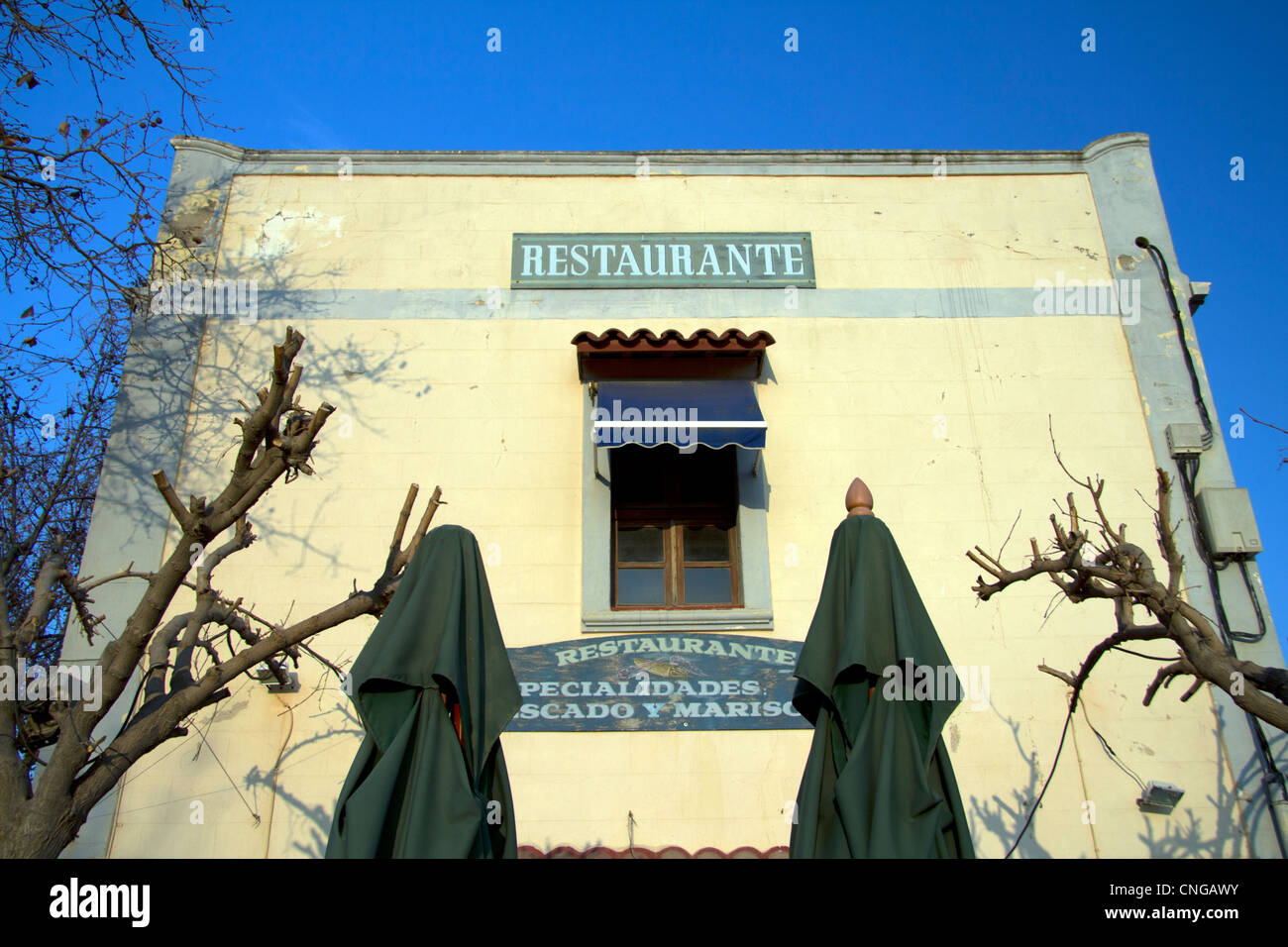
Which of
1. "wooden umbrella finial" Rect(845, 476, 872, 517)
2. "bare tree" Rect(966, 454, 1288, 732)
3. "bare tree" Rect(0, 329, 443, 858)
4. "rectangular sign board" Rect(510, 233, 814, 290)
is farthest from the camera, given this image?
"rectangular sign board" Rect(510, 233, 814, 290)

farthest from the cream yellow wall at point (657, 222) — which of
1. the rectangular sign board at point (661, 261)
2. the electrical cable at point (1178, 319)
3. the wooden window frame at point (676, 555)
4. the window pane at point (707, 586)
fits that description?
the window pane at point (707, 586)

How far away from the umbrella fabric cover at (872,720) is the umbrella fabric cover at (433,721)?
4.41 ft

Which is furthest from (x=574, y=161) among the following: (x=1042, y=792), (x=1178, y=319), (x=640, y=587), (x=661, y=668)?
(x=1042, y=792)

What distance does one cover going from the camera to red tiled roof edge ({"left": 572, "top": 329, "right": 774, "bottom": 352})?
8727mm

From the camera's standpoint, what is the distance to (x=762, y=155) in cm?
1019

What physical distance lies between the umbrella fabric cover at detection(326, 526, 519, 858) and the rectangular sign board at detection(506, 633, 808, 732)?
3.35 meters

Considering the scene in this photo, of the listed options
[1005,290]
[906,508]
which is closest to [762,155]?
[1005,290]

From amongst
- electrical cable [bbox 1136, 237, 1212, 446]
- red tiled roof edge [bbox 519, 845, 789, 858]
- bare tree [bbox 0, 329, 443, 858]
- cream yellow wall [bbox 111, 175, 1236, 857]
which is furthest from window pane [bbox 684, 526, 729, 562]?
electrical cable [bbox 1136, 237, 1212, 446]

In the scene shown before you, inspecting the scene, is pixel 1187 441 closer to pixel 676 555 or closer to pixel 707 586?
pixel 707 586

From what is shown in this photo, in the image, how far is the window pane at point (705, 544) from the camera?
28.3 feet

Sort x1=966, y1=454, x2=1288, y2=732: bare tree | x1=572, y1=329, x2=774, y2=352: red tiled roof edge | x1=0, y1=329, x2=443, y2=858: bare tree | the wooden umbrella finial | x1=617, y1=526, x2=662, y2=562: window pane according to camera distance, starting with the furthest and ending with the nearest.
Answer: x1=572, y1=329, x2=774, y2=352: red tiled roof edge → x1=617, y1=526, x2=662, y2=562: window pane → x1=966, y1=454, x2=1288, y2=732: bare tree → x1=0, y1=329, x2=443, y2=858: bare tree → the wooden umbrella finial

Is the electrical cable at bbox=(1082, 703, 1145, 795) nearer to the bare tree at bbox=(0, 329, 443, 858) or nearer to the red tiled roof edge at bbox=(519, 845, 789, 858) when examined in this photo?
the red tiled roof edge at bbox=(519, 845, 789, 858)

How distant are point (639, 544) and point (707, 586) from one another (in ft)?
2.34
